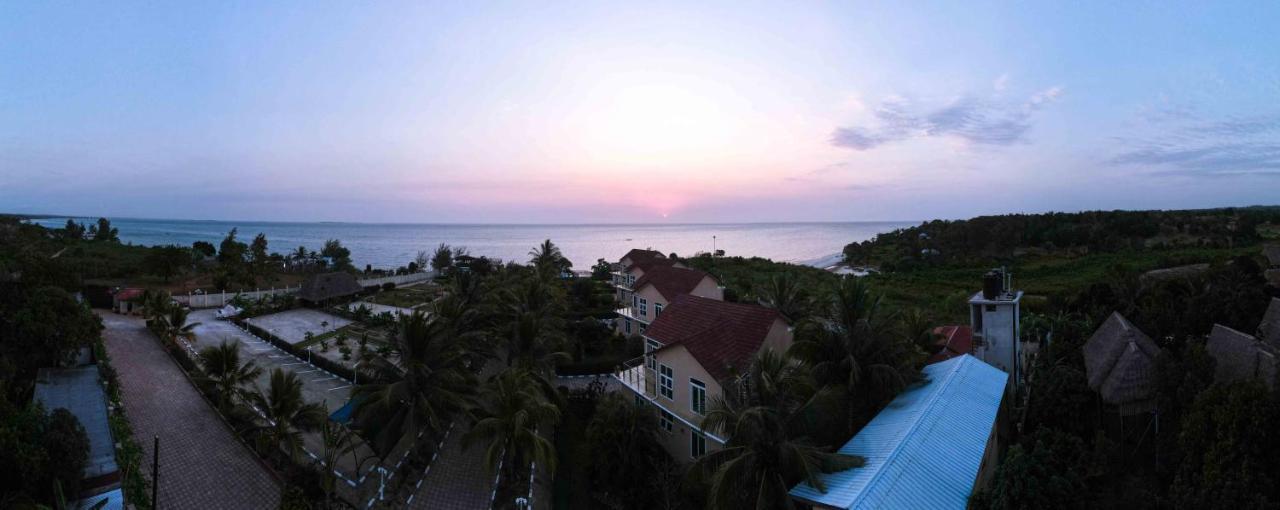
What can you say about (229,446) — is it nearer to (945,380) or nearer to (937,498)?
(937,498)

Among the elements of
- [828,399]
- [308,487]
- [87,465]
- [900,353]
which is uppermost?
[900,353]

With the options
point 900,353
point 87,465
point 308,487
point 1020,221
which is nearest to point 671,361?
point 900,353

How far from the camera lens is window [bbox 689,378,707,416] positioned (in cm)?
1803

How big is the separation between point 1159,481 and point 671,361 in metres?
13.0

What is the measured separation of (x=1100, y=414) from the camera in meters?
16.8

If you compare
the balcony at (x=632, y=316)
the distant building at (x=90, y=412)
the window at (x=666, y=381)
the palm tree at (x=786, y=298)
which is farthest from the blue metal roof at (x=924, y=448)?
the balcony at (x=632, y=316)

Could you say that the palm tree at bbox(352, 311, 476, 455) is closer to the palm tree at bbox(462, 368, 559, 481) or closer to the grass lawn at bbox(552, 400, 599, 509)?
the palm tree at bbox(462, 368, 559, 481)

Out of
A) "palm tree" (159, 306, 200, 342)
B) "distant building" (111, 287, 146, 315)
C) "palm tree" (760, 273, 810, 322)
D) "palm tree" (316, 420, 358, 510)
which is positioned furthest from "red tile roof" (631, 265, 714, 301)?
"distant building" (111, 287, 146, 315)

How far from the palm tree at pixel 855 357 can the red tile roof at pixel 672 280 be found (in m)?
13.3

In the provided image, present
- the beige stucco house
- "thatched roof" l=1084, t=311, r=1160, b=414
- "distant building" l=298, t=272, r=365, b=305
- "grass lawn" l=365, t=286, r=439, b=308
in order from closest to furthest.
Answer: "thatched roof" l=1084, t=311, r=1160, b=414 < the beige stucco house < "distant building" l=298, t=272, r=365, b=305 < "grass lawn" l=365, t=286, r=439, b=308

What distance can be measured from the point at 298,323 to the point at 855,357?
35062 mm

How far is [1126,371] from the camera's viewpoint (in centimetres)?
1667

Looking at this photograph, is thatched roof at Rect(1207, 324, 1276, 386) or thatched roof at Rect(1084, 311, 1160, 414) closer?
thatched roof at Rect(1207, 324, 1276, 386)

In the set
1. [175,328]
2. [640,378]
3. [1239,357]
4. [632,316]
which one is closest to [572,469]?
[640,378]
